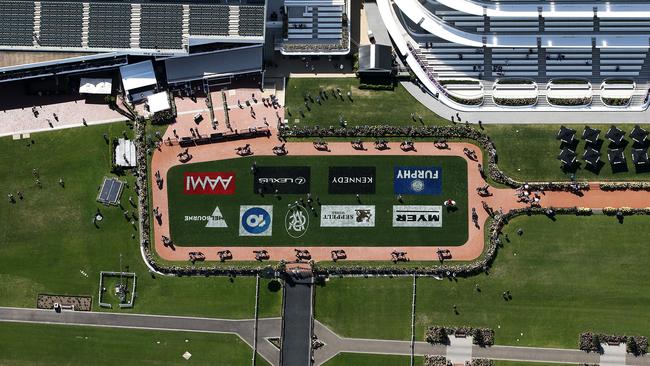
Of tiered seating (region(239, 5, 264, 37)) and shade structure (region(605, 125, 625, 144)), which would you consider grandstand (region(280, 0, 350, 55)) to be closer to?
tiered seating (region(239, 5, 264, 37))

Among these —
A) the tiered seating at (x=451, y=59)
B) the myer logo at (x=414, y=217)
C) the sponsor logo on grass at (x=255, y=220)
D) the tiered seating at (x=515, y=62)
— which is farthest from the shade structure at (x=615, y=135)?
the sponsor logo on grass at (x=255, y=220)

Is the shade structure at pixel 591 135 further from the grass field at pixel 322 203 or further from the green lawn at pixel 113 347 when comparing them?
the green lawn at pixel 113 347

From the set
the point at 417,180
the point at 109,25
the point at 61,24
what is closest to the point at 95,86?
the point at 109,25

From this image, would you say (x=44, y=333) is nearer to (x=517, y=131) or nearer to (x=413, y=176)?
(x=413, y=176)

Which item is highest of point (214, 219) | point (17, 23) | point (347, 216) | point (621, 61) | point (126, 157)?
point (17, 23)

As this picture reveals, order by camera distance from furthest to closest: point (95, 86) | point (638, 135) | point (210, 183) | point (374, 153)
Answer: point (95, 86) < point (210, 183) < point (374, 153) < point (638, 135)

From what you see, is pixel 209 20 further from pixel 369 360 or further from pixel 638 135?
pixel 638 135
